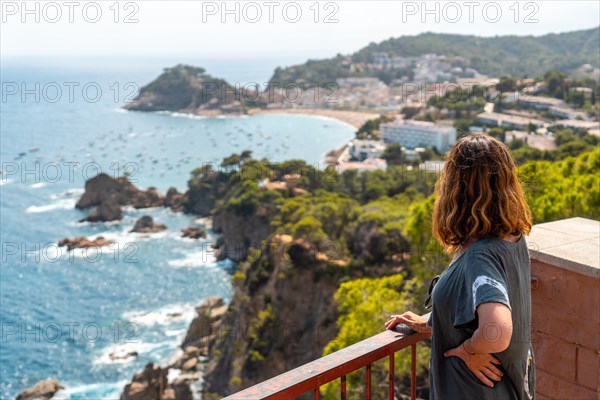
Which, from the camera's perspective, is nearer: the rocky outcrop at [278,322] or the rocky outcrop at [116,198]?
the rocky outcrop at [278,322]

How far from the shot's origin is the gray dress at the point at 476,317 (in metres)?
1.50

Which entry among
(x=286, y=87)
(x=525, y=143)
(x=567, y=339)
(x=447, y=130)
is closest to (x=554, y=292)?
(x=567, y=339)

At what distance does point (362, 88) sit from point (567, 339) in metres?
74.8

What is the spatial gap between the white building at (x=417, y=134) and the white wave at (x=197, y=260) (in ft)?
53.9

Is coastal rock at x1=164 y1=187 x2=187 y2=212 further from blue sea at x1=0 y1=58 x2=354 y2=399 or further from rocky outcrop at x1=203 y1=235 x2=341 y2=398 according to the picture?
rocky outcrop at x1=203 y1=235 x2=341 y2=398

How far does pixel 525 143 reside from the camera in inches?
1160

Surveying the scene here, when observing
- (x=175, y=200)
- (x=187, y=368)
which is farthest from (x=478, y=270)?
(x=175, y=200)

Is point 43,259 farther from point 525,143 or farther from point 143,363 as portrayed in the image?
point 525,143

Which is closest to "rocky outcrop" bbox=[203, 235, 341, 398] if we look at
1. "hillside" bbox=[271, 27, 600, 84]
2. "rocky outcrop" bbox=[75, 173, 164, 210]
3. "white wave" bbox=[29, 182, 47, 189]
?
"rocky outcrop" bbox=[75, 173, 164, 210]

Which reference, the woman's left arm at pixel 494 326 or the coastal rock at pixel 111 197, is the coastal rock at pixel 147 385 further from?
the coastal rock at pixel 111 197

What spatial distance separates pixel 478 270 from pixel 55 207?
3707 centimetres

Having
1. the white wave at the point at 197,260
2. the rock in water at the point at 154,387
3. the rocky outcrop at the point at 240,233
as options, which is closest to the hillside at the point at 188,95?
the rocky outcrop at the point at 240,233

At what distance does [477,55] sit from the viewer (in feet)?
274

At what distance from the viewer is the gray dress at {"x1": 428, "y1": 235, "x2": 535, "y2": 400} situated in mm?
1498
